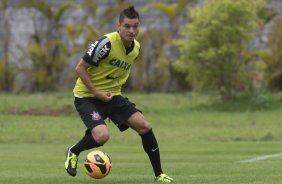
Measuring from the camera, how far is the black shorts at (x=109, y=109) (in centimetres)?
1102

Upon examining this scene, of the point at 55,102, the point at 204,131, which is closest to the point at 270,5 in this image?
the point at 55,102

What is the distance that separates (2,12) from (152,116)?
12.1 m

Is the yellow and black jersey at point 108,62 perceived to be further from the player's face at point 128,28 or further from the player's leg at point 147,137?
the player's leg at point 147,137

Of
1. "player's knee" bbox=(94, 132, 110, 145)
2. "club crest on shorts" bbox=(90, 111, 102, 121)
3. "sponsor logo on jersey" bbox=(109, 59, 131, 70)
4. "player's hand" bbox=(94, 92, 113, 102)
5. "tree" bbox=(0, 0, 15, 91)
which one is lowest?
"tree" bbox=(0, 0, 15, 91)

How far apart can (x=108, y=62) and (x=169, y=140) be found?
30.7 ft

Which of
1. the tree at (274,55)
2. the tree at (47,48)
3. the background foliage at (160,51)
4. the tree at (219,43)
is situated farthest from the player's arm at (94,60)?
the tree at (47,48)

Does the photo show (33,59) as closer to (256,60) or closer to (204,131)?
(256,60)

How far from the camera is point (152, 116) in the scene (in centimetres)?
2630

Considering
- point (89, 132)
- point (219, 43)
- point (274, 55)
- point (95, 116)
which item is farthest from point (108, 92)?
point (274, 55)

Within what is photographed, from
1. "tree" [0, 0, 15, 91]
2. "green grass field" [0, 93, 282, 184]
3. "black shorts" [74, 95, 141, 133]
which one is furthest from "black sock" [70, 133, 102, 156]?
"tree" [0, 0, 15, 91]

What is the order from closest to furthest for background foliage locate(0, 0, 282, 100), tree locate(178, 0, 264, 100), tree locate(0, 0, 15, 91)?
1. tree locate(178, 0, 264, 100)
2. background foliage locate(0, 0, 282, 100)
3. tree locate(0, 0, 15, 91)

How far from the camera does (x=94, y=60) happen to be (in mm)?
10914

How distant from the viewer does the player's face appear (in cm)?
1081

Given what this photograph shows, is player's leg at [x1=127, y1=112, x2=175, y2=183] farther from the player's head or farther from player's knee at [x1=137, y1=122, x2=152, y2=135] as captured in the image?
the player's head
